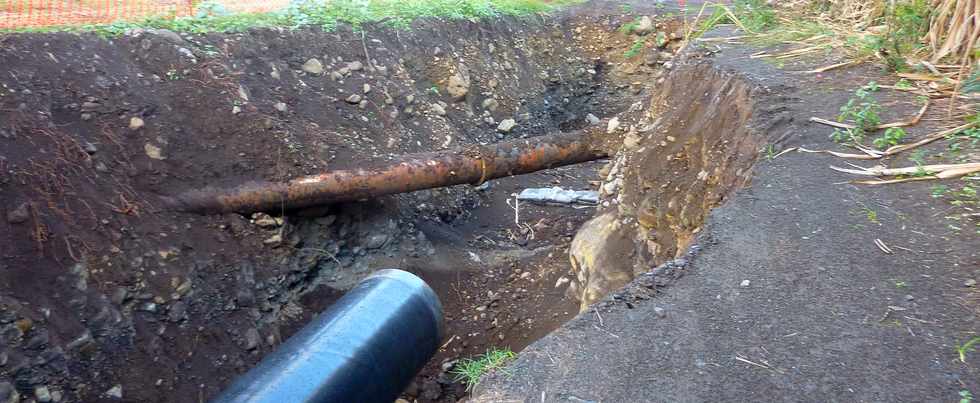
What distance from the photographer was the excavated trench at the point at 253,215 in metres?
3.76

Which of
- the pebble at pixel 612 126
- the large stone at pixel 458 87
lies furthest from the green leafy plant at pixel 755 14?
the large stone at pixel 458 87

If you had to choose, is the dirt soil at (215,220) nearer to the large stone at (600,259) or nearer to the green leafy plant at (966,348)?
the large stone at (600,259)

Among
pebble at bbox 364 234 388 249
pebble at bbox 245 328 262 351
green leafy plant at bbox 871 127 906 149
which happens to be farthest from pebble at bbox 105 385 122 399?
green leafy plant at bbox 871 127 906 149

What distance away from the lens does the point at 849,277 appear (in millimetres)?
2291

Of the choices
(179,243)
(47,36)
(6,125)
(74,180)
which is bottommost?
(179,243)

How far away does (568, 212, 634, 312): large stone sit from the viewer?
4258 millimetres

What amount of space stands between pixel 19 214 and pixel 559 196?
438 cm

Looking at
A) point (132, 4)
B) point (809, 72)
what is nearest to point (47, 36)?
point (132, 4)

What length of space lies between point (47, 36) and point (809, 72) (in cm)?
498

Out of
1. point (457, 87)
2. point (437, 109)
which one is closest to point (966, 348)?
point (437, 109)

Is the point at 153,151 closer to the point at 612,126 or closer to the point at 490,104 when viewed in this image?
the point at 612,126

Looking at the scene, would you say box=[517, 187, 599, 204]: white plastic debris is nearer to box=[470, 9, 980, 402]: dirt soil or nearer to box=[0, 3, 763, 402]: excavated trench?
box=[0, 3, 763, 402]: excavated trench

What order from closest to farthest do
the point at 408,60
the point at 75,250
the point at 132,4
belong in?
the point at 75,250 < the point at 132,4 < the point at 408,60

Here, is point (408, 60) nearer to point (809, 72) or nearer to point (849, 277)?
point (809, 72)
